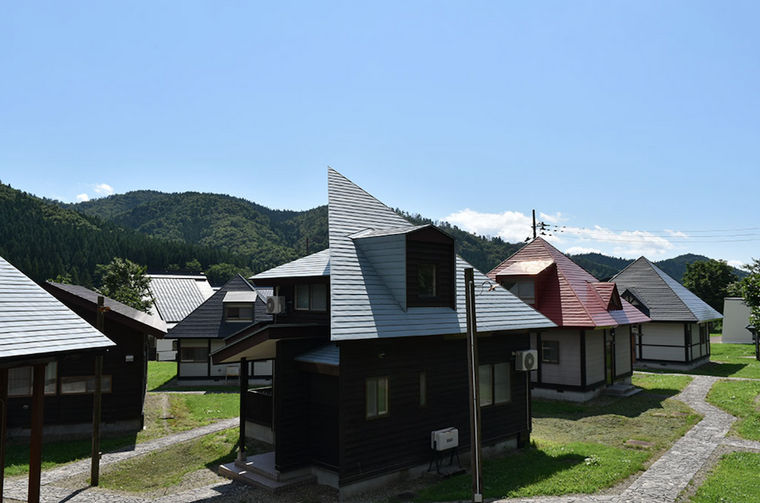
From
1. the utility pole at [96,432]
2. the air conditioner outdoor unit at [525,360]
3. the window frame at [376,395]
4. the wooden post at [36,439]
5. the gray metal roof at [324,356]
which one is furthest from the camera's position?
the air conditioner outdoor unit at [525,360]

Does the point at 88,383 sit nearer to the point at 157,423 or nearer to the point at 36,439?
the point at 157,423

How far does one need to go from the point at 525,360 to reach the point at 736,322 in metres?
48.4

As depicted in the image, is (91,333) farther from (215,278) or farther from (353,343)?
(215,278)

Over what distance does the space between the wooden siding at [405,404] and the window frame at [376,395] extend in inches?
3.5

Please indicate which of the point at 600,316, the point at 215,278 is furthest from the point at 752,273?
the point at 215,278

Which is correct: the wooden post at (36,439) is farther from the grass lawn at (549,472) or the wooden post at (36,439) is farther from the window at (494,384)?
the window at (494,384)

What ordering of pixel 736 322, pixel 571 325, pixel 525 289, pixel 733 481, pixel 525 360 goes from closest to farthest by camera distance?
pixel 733 481 → pixel 525 360 → pixel 571 325 → pixel 525 289 → pixel 736 322

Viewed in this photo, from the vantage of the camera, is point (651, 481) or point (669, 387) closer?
point (651, 481)

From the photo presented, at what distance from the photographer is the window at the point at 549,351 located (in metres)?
25.7

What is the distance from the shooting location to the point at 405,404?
14062 mm

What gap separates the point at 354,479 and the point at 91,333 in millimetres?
7347

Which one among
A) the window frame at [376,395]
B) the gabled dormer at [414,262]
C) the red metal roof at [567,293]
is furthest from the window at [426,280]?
the red metal roof at [567,293]

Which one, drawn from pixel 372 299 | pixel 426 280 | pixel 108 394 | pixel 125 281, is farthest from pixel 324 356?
pixel 125 281

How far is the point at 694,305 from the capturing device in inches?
1438
